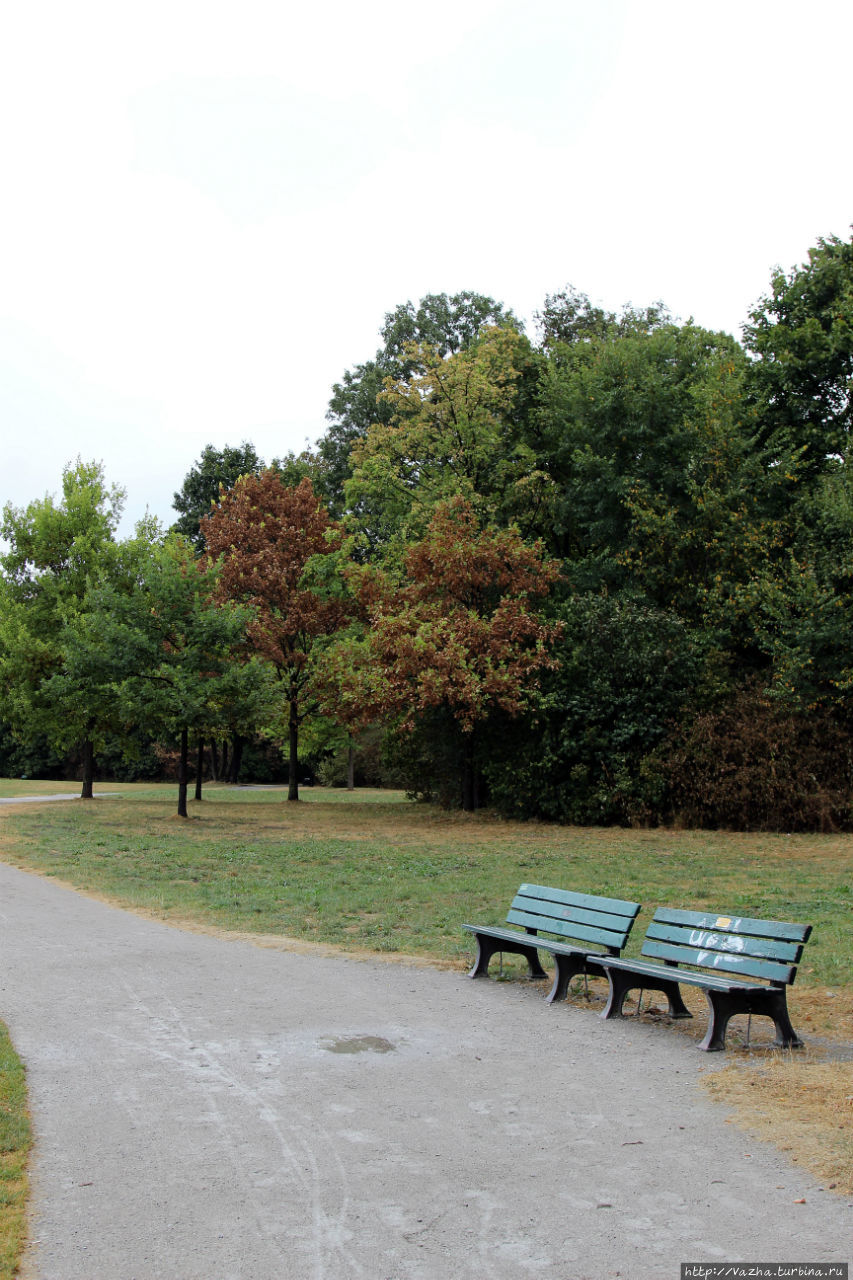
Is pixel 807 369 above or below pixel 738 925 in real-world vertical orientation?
above

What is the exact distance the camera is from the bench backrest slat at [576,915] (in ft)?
25.3

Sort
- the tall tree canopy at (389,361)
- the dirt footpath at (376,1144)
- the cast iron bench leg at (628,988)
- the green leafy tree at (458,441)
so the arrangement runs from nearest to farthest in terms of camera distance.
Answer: the dirt footpath at (376,1144)
the cast iron bench leg at (628,988)
the green leafy tree at (458,441)
the tall tree canopy at (389,361)

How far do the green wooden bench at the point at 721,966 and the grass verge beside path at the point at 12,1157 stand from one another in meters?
4.03

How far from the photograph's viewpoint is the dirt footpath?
3.81m

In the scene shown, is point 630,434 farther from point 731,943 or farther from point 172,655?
point 731,943

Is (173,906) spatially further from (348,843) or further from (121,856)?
(348,843)

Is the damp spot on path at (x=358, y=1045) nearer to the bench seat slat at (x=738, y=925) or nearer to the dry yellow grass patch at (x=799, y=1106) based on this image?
the dry yellow grass patch at (x=799, y=1106)

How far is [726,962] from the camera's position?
676 cm

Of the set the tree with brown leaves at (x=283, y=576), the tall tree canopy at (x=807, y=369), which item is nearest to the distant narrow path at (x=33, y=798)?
the tree with brown leaves at (x=283, y=576)

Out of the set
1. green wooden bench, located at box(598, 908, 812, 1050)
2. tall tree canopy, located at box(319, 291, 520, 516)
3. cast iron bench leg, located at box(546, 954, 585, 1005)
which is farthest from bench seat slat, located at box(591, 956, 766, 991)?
tall tree canopy, located at box(319, 291, 520, 516)

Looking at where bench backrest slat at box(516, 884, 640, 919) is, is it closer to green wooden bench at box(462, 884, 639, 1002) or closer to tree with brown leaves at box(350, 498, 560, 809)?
green wooden bench at box(462, 884, 639, 1002)

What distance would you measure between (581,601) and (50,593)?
660 inches

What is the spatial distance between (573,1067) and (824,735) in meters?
17.4

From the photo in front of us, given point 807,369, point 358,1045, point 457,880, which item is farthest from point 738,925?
point 807,369
